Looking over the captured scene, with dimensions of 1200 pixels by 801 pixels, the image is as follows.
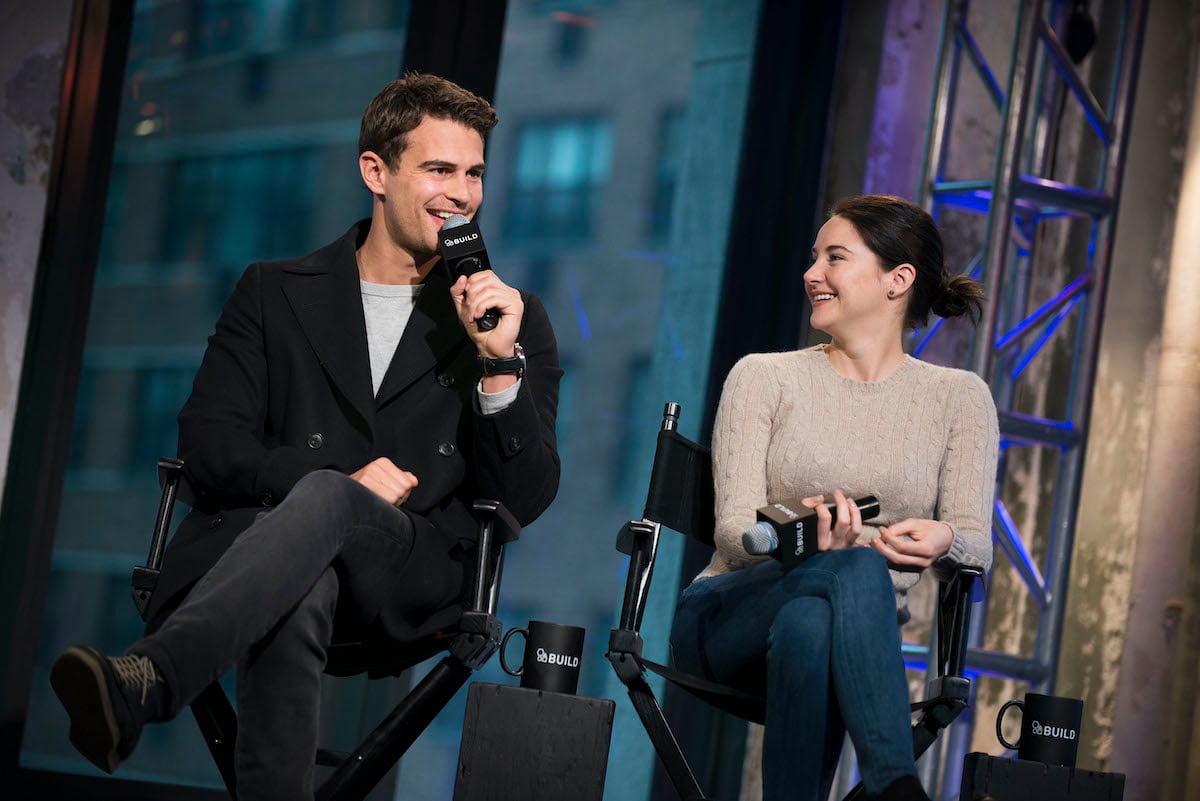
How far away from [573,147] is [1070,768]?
8.03ft

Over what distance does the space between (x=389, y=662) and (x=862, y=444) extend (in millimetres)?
950

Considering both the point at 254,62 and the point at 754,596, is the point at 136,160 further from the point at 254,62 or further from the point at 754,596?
the point at 754,596

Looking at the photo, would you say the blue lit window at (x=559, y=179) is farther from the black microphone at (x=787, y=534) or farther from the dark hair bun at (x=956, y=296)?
the black microphone at (x=787, y=534)

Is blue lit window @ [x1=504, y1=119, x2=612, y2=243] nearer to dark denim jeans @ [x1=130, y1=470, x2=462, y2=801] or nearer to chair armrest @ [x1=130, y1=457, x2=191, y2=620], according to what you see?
chair armrest @ [x1=130, y1=457, x2=191, y2=620]

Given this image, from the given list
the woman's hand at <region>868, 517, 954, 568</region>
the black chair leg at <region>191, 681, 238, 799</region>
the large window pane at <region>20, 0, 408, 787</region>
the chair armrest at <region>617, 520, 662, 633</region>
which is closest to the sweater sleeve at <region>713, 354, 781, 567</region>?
the chair armrest at <region>617, 520, 662, 633</region>

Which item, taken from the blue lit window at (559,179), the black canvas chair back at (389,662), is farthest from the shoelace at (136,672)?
the blue lit window at (559,179)

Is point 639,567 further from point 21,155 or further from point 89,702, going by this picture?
point 21,155

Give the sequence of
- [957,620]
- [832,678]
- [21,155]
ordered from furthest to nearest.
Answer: [21,155] < [957,620] < [832,678]

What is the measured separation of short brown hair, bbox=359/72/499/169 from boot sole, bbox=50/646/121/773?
1.21m

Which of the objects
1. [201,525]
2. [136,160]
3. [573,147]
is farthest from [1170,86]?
[201,525]

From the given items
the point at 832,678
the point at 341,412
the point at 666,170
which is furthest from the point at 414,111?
the point at 666,170

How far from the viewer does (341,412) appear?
90.0 inches

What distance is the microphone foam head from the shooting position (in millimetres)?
2039

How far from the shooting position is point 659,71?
4258mm
